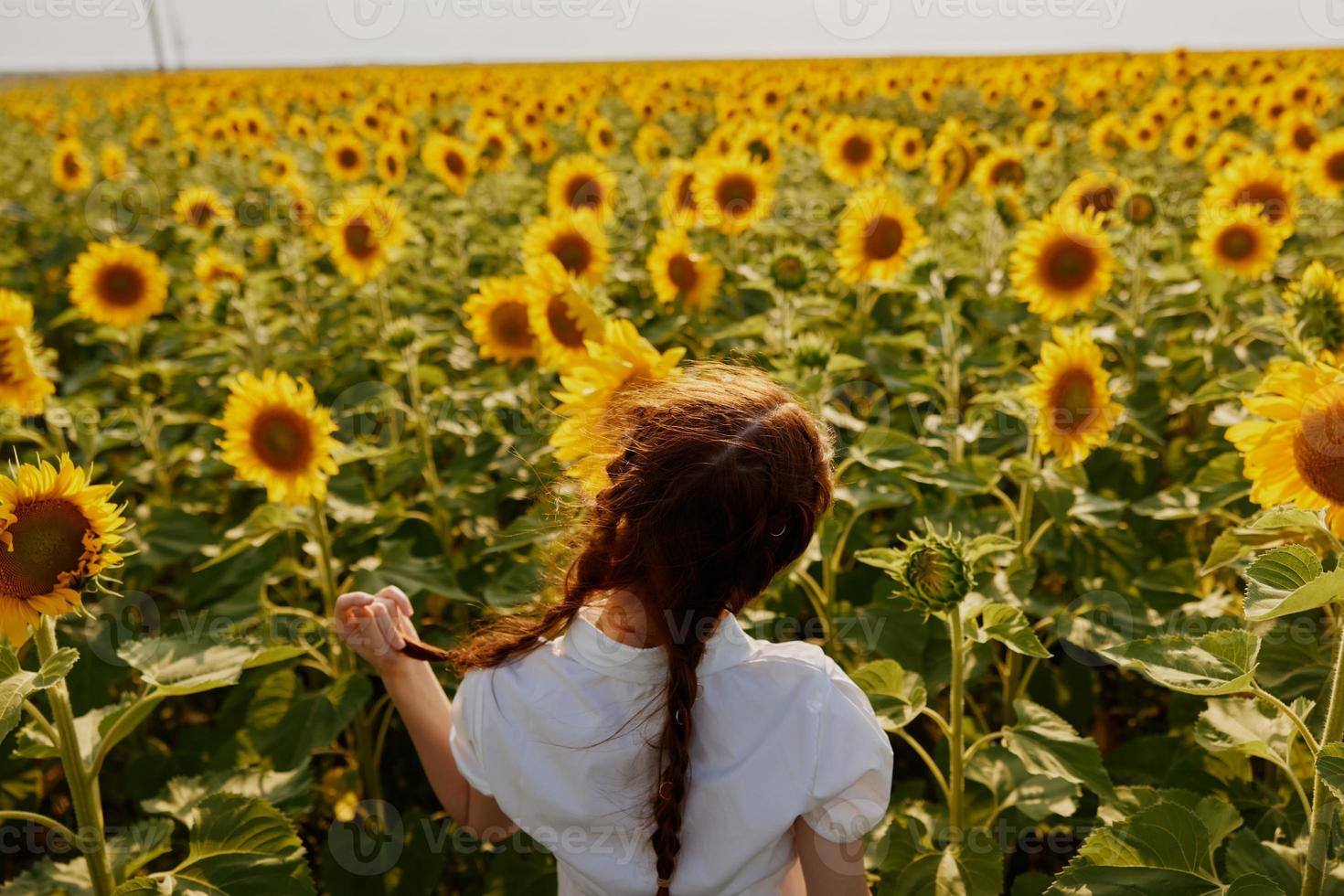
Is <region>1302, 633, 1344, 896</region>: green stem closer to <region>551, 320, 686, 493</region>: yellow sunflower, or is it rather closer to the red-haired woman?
the red-haired woman

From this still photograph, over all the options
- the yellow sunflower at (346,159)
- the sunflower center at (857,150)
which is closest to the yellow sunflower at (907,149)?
the sunflower center at (857,150)

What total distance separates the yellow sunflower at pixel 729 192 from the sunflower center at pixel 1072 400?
2623 mm

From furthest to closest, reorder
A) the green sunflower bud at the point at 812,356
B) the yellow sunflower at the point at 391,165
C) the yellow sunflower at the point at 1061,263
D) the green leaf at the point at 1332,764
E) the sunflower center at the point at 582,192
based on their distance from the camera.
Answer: the yellow sunflower at the point at 391,165 < the sunflower center at the point at 582,192 < the yellow sunflower at the point at 1061,263 < the green sunflower bud at the point at 812,356 < the green leaf at the point at 1332,764

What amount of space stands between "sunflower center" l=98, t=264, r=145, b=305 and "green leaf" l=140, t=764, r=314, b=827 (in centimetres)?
299

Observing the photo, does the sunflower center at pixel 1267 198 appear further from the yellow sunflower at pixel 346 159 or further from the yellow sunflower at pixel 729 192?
the yellow sunflower at pixel 346 159

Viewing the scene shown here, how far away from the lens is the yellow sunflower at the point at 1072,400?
2709 millimetres

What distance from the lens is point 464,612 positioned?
136 inches

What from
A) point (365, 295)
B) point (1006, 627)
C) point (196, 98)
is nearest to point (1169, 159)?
point (365, 295)

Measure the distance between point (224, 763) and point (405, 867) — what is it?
52 centimetres

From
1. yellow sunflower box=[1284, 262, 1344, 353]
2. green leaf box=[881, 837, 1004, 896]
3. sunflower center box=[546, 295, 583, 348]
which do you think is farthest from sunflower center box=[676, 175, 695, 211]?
green leaf box=[881, 837, 1004, 896]

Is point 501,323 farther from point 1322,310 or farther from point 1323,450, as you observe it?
point 1323,450

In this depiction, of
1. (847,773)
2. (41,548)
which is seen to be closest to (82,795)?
→ (41,548)

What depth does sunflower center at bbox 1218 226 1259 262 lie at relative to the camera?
4160 millimetres

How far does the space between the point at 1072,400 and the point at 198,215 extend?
4900mm
